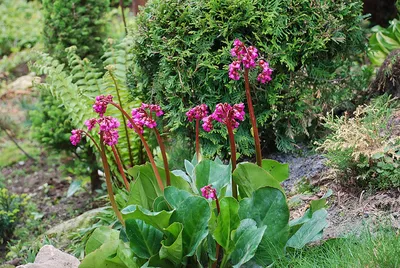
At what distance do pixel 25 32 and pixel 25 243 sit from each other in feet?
24.5

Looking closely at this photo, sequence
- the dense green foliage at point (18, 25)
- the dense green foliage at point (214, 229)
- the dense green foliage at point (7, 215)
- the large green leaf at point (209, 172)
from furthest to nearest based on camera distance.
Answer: the dense green foliage at point (18, 25)
the dense green foliage at point (7, 215)
the large green leaf at point (209, 172)
the dense green foliage at point (214, 229)

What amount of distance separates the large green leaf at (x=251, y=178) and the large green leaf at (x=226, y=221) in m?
0.24

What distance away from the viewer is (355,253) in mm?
2850

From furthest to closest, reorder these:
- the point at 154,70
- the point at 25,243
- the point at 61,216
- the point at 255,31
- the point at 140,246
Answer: the point at 61,216 → the point at 25,243 → the point at 154,70 → the point at 255,31 → the point at 140,246

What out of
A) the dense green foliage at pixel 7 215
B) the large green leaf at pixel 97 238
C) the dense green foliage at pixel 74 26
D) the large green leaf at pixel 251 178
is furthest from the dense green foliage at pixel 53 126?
the large green leaf at pixel 251 178

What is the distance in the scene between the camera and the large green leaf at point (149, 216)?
10.1ft

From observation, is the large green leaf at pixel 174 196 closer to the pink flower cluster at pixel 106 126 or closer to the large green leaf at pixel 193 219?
the large green leaf at pixel 193 219

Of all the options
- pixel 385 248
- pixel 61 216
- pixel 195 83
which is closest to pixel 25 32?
pixel 61 216

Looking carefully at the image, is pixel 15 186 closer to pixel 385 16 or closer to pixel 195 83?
pixel 195 83

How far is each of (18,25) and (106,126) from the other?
32.3 ft

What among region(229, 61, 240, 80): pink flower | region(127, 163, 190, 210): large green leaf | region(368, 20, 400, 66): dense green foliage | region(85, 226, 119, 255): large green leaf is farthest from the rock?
region(368, 20, 400, 66): dense green foliage

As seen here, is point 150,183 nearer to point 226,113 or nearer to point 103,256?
point 103,256

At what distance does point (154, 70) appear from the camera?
480 cm

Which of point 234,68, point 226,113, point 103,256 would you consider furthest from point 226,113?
point 103,256
